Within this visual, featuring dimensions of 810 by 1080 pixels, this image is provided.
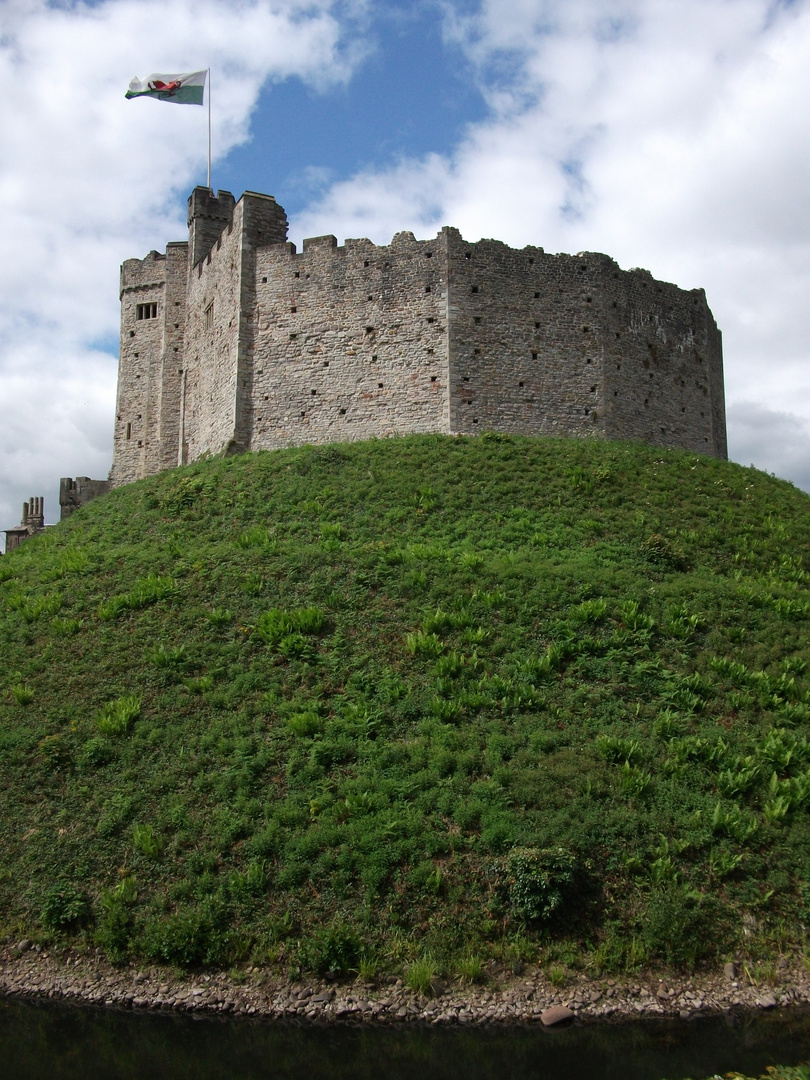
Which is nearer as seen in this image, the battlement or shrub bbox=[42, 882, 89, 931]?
shrub bbox=[42, 882, 89, 931]

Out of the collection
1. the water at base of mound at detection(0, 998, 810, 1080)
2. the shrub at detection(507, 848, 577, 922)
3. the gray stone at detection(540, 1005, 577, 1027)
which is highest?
the shrub at detection(507, 848, 577, 922)

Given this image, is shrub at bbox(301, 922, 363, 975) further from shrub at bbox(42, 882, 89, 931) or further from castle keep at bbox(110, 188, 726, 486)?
castle keep at bbox(110, 188, 726, 486)

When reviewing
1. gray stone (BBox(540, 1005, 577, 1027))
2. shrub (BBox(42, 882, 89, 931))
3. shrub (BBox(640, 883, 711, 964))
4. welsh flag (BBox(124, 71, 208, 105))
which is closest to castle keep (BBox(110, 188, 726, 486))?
welsh flag (BBox(124, 71, 208, 105))

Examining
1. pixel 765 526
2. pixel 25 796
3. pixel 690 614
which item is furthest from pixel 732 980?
pixel 765 526

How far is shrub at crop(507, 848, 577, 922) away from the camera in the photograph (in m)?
10.4

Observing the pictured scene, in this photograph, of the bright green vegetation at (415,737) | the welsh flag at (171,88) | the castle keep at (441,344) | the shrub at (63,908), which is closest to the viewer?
the bright green vegetation at (415,737)

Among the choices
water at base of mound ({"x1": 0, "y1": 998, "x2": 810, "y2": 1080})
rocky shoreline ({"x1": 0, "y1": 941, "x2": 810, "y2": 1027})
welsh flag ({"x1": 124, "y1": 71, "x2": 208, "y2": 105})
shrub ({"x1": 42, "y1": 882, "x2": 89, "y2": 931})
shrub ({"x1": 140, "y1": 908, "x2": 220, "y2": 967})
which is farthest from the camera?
welsh flag ({"x1": 124, "y1": 71, "x2": 208, "y2": 105})

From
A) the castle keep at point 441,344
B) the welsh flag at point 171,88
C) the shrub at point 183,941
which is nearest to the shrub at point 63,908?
the shrub at point 183,941

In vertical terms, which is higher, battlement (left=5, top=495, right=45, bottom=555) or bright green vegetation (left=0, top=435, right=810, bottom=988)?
battlement (left=5, top=495, right=45, bottom=555)

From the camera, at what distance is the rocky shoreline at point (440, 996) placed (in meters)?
9.54

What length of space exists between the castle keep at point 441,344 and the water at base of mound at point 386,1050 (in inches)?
768

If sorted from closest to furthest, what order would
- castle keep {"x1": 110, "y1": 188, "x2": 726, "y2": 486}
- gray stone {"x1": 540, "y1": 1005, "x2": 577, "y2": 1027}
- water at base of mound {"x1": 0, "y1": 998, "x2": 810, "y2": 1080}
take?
water at base of mound {"x1": 0, "y1": 998, "x2": 810, "y2": 1080}
gray stone {"x1": 540, "y1": 1005, "x2": 577, "y2": 1027}
castle keep {"x1": 110, "y1": 188, "x2": 726, "y2": 486}

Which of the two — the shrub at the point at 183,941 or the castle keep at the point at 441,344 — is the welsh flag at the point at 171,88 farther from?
the shrub at the point at 183,941

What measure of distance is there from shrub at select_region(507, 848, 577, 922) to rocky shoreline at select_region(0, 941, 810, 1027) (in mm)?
695
